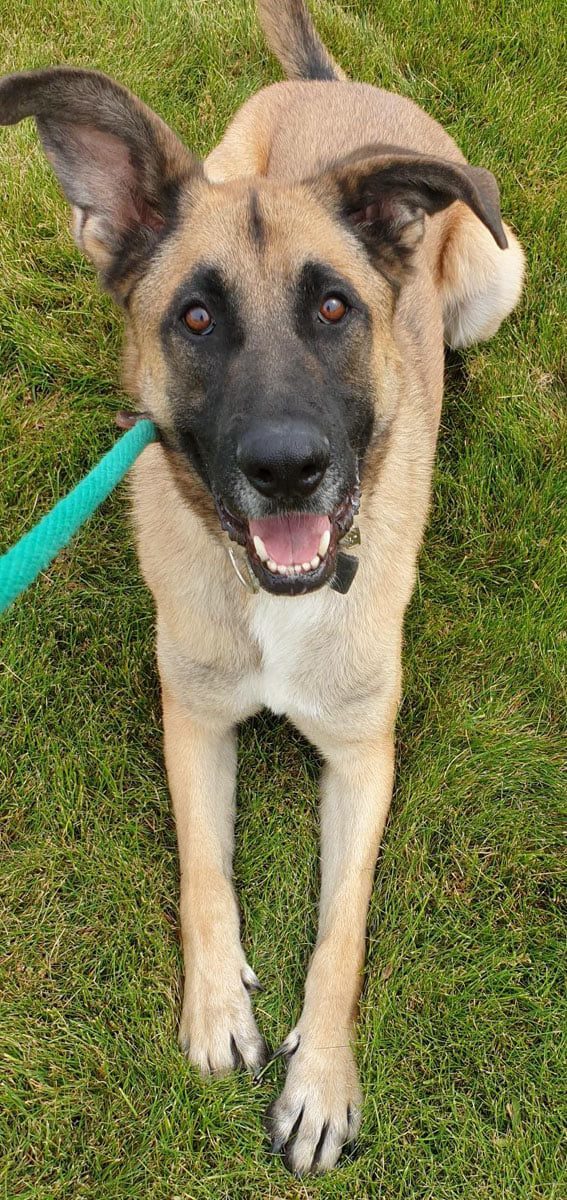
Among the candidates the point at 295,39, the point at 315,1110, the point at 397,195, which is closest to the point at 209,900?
the point at 315,1110

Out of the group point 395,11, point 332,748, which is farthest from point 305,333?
point 395,11

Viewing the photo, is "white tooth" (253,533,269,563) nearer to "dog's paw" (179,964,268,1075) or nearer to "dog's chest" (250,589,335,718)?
"dog's chest" (250,589,335,718)

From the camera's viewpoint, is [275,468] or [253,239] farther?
[253,239]

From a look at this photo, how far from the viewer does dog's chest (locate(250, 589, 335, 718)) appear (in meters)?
3.43

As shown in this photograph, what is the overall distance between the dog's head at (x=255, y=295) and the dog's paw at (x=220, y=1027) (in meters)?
1.44

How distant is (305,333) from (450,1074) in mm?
2515

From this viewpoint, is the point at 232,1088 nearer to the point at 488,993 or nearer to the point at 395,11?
the point at 488,993

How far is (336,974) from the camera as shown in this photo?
3.37 metres

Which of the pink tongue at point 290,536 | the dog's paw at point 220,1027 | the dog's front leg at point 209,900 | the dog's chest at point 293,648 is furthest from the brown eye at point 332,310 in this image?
the dog's paw at point 220,1027

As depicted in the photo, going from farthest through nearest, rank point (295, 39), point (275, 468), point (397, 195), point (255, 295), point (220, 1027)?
point (295, 39) < point (220, 1027) < point (397, 195) < point (255, 295) < point (275, 468)

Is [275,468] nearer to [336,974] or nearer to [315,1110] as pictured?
[336,974]

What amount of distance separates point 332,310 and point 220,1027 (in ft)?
7.74

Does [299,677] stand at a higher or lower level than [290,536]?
A: lower

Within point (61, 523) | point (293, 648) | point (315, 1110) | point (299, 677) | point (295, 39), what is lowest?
point (315, 1110)
